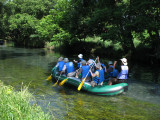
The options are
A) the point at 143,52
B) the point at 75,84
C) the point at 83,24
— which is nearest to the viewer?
the point at 75,84

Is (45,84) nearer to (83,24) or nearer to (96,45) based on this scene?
(83,24)

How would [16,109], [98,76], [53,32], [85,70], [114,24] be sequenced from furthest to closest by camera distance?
[53,32], [114,24], [85,70], [98,76], [16,109]

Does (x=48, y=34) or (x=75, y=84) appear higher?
(x=48, y=34)

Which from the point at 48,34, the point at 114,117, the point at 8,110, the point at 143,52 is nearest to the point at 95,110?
the point at 114,117

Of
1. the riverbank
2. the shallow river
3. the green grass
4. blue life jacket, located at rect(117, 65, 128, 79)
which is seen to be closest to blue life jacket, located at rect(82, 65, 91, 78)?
the shallow river

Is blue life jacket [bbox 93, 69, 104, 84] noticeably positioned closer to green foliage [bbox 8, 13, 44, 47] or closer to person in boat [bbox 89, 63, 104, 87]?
person in boat [bbox 89, 63, 104, 87]

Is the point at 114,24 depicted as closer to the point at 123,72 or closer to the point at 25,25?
Answer: the point at 123,72

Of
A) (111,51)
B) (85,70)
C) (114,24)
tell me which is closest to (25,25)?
(111,51)

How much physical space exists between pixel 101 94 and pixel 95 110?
168 cm

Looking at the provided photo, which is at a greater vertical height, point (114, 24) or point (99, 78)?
point (114, 24)

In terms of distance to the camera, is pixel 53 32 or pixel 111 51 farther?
pixel 53 32

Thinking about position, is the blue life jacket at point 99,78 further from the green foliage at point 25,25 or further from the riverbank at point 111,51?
the green foliage at point 25,25

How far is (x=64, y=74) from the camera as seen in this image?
10.5 meters

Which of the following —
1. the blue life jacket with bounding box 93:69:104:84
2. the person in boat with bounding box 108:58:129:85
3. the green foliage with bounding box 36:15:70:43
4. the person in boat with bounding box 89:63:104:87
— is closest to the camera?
the person in boat with bounding box 89:63:104:87
